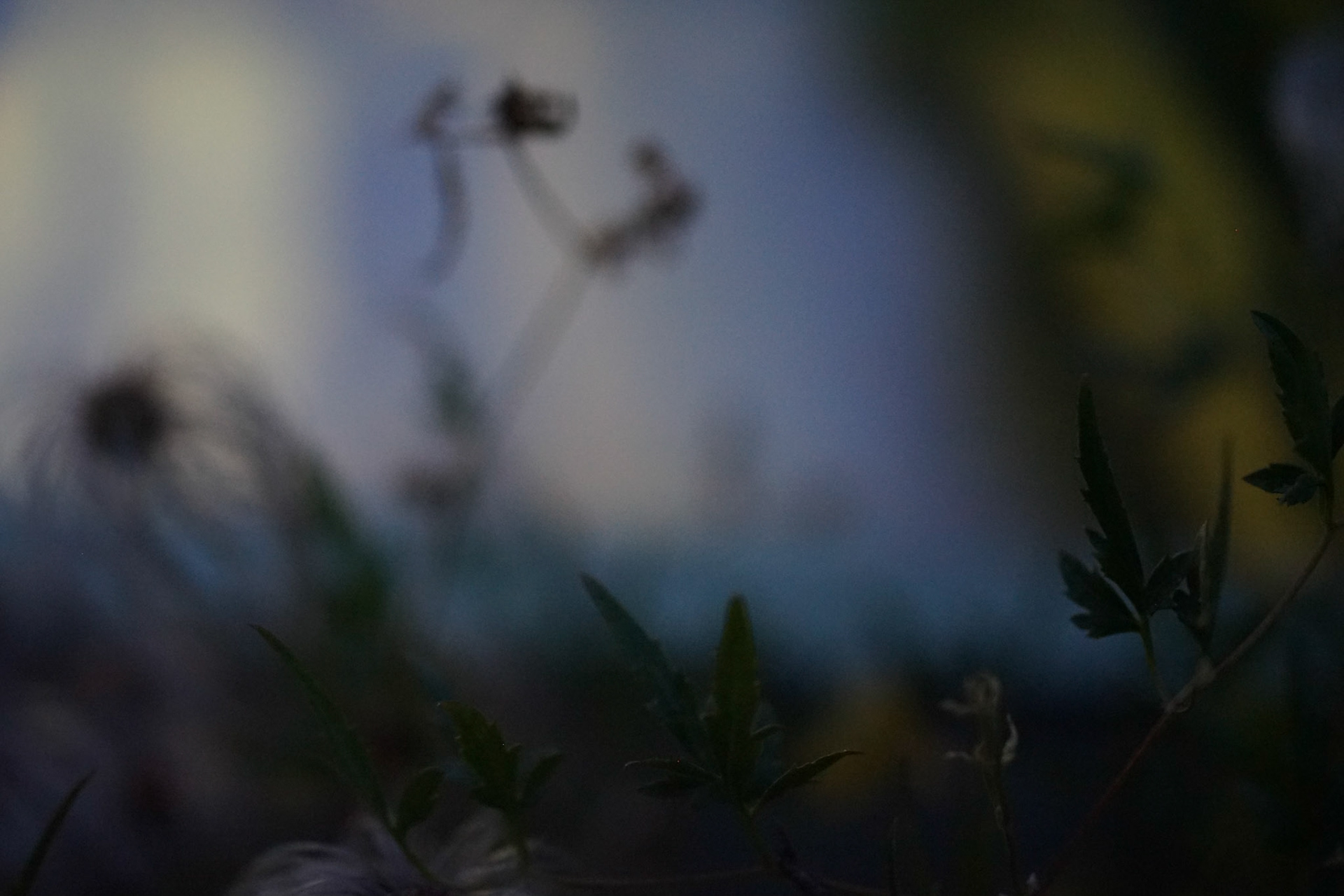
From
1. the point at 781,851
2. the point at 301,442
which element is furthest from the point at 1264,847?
the point at 301,442

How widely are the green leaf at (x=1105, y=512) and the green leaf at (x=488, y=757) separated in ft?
0.32

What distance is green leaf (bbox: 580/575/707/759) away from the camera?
189mm

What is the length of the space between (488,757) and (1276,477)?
13 cm

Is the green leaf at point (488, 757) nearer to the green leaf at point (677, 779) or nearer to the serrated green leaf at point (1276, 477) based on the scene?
the green leaf at point (677, 779)

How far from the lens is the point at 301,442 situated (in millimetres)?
620

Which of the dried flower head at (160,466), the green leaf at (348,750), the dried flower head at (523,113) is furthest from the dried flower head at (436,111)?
the dried flower head at (160,466)

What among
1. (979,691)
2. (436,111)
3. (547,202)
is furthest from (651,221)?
(979,691)

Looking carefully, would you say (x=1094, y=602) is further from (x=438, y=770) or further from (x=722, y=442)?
(x=722, y=442)

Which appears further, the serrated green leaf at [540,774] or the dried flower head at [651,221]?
the dried flower head at [651,221]

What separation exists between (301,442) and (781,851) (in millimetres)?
480

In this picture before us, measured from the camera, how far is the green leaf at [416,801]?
0.20 m

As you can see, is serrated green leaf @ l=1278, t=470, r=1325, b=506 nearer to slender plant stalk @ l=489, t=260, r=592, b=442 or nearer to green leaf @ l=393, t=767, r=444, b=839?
green leaf @ l=393, t=767, r=444, b=839

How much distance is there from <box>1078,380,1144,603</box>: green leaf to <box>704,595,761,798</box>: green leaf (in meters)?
0.05

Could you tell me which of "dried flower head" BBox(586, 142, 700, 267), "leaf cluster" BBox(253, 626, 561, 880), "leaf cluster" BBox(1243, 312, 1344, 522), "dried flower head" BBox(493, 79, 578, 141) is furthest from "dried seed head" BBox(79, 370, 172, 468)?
"leaf cluster" BBox(1243, 312, 1344, 522)
